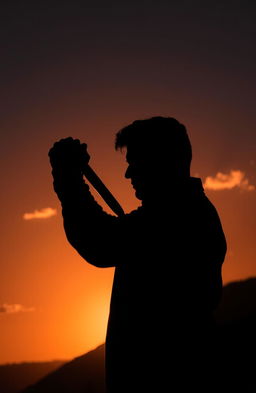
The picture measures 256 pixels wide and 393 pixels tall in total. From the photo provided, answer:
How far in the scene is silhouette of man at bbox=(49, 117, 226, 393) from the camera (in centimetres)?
286

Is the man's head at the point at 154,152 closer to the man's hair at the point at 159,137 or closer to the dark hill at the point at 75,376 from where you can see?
the man's hair at the point at 159,137

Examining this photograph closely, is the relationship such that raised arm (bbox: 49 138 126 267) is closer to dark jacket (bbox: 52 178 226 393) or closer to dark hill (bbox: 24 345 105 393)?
dark jacket (bbox: 52 178 226 393)

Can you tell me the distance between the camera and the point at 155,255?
3049 millimetres

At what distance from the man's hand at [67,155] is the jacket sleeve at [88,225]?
0.07 metres

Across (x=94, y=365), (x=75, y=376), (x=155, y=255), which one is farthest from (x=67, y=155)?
(x=75, y=376)

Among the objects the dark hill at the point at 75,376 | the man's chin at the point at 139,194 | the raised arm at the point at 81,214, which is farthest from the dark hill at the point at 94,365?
the raised arm at the point at 81,214

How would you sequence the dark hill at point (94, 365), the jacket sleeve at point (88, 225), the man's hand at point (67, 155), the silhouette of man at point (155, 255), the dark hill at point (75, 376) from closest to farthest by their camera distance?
the silhouette of man at point (155, 255) → the jacket sleeve at point (88, 225) → the man's hand at point (67, 155) → the dark hill at point (94, 365) → the dark hill at point (75, 376)

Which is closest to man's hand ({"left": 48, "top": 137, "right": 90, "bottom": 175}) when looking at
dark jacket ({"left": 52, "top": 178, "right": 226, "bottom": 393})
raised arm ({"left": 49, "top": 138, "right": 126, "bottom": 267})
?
raised arm ({"left": 49, "top": 138, "right": 126, "bottom": 267})

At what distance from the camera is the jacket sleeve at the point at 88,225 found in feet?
9.87

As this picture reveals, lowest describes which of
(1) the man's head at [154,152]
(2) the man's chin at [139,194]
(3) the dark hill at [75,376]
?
(2) the man's chin at [139,194]

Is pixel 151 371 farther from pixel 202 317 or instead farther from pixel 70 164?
pixel 70 164

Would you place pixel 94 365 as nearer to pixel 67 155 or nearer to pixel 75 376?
pixel 75 376

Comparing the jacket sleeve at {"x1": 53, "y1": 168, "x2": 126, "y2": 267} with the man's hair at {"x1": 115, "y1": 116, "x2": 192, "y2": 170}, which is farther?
the man's hair at {"x1": 115, "y1": 116, "x2": 192, "y2": 170}

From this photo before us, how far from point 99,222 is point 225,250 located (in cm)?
80
